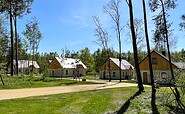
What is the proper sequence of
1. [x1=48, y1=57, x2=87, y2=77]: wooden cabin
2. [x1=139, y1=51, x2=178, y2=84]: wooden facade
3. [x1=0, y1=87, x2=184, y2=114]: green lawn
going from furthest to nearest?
[x1=48, y1=57, x2=87, y2=77]: wooden cabin → [x1=139, y1=51, x2=178, y2=84]: wooden facade → [x1=0, y1=87, x2=184, y2=114]: green lawn

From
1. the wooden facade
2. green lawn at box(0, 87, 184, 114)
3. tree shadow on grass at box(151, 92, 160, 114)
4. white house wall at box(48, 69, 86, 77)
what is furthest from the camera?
white house wall at box(48, 69, 86, 77)

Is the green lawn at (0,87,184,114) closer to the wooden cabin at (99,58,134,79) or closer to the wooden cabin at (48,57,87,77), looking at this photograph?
the wooden cabin at (99,58,134,79)

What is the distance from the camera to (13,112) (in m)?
12.1

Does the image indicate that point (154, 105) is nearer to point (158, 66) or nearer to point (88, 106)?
point (88, 106)

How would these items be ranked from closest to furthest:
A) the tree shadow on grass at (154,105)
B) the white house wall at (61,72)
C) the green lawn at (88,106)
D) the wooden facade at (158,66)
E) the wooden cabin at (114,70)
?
the green lawn at (88,106) < the tree shadow on grass at (154,105) < the wooden facade at (158,66) < the wooden cabin at (114,70) < the white house wall at (61,72)

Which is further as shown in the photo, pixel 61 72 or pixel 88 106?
pixel 61 72

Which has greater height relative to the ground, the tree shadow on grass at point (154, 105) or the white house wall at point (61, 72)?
the white house wall at point (61, 72)

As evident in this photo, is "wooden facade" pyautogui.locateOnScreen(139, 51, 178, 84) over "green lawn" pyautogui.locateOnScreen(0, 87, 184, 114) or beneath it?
over

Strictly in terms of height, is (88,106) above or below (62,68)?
below

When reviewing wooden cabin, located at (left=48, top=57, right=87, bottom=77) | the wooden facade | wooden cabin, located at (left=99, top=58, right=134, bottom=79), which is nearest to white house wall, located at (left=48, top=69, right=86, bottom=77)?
wooden cabin, located at (left=48, top=57, right=87, bottom=77)

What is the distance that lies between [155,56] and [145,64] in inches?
87.6

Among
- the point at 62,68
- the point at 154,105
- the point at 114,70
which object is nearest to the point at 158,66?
the point at 114,70

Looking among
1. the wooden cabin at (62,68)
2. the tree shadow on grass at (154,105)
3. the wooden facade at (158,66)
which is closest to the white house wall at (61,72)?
the wooden cabin at (62,68)

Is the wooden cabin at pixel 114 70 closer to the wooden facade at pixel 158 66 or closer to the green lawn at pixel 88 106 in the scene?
the wooden facade at pixel 158 66
